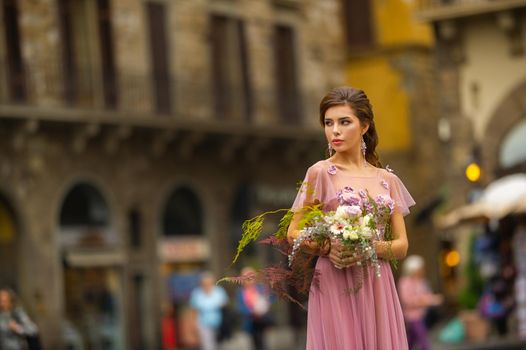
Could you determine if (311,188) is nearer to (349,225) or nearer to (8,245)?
(349,225)

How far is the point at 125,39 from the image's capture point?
3547 centimetres

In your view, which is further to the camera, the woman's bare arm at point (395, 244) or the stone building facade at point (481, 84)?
the stone building facade at point (481, 84)

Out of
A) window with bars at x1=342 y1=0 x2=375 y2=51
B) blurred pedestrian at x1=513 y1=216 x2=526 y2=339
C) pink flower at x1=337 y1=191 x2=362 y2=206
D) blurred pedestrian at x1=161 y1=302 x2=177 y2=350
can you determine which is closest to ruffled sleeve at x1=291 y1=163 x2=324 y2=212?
pink flower at x1=337 y1=191 x2=362 y2=206

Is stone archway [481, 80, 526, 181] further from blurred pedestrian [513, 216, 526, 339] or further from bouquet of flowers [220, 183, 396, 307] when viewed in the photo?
bouquet of flowers [220, 183, 396, 307]

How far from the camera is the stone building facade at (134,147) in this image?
106ft

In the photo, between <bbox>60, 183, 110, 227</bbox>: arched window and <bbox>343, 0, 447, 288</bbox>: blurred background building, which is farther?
<bbox>343, 0, 447, 288</bbox>: blurred background building

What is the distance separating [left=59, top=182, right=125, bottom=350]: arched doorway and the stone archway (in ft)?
28.6

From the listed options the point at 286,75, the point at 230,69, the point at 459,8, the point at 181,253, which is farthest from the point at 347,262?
the point at 286,75

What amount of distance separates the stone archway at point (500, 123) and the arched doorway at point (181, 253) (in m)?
8.32

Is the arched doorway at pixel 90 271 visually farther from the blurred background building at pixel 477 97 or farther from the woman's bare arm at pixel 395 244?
the woman's bare arm at pixel 395 244

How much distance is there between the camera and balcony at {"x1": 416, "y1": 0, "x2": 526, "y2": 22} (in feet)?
97.9

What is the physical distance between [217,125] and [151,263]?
148 inches

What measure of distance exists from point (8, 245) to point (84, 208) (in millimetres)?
2380

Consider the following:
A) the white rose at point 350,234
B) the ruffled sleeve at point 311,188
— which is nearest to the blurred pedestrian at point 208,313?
the ruffled sleeve at point 311,188
